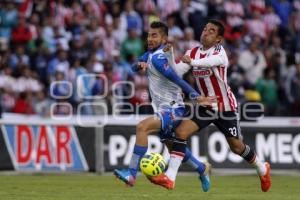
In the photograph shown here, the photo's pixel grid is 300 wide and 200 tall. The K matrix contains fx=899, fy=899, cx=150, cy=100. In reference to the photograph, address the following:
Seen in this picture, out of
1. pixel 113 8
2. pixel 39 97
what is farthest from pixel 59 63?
pixel 113 8

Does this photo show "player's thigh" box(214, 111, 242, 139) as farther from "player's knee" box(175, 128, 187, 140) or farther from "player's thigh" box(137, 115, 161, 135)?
"player's thigh" box(137, 115, 161, 135)

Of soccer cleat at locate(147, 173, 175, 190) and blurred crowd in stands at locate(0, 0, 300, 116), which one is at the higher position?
blurred crowd in stands at locate(0, 0, 300, 116)

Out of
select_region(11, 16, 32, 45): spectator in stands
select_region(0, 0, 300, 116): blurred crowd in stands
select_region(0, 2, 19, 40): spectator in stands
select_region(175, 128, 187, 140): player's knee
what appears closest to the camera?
select_region(175, 128, 187, 140): player's knee

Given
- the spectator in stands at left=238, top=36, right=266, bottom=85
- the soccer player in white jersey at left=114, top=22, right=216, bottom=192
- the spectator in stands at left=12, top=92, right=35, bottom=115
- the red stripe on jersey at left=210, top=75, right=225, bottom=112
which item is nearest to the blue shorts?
the soccer player in white jersey at left=114, top=22, right=216, bottom=192

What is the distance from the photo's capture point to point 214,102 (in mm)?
12312

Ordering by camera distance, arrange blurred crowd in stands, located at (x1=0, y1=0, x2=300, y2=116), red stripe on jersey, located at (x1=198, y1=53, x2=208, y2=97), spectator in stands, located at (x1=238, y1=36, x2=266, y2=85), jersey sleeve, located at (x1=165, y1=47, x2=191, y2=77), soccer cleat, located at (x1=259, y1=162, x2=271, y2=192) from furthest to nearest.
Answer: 1. spectator in stands, located at (x1=238, y1=36, x2=266, y2=85)
2. blurred crowd in stands, located at (x1=0, y1=0, x2=300, y2=116)
3. soccer cleat, located at (x1=259, y1=162, x2=271, y2=192)
4. jersey sleeve, located at (x1=165, y1=47, x2=191, y2=77)
5. red stripe on jersey, located at (x1=198, y1=53, x2=208, y2=97)

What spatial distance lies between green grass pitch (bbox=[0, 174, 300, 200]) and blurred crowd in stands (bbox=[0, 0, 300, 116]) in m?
3.34

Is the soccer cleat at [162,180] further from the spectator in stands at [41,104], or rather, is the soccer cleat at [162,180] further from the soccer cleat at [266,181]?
the spectator in stands at [41,104]

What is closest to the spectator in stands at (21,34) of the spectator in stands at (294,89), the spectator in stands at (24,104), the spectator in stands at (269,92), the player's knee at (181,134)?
the spectator in stands at (24,104)

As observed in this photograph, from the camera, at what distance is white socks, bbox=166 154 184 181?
1193cm

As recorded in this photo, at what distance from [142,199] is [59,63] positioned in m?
9.54

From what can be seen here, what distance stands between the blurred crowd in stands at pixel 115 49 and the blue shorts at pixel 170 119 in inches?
273

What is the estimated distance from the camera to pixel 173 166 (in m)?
12.0

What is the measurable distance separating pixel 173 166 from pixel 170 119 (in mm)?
836
